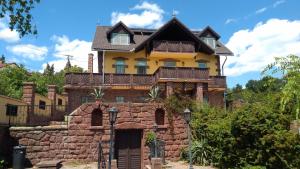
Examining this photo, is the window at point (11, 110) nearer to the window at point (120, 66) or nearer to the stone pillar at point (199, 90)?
the window at point (120, 66)

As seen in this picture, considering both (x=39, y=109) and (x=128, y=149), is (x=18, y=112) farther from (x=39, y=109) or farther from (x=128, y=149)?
(x=128, y=149)

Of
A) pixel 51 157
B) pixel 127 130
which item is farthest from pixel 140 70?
pixel 51 157

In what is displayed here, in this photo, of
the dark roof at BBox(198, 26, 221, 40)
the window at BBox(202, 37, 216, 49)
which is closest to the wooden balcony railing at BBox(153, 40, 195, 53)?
the window at BBox(202, 37, 216, 49)

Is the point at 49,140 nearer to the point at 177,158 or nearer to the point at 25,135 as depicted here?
the point at 25,135

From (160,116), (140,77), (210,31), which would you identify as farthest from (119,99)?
(210,31)

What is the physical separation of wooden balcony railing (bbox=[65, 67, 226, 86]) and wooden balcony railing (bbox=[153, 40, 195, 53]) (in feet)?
9.05

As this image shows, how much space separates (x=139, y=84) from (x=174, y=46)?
15.6 feet

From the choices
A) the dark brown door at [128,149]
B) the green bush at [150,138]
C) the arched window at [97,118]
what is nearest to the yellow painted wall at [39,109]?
the arched window at [97,118]

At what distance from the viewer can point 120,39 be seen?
28062mm

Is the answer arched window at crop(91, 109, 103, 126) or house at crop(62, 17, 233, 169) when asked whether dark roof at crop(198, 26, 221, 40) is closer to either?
house at crop(62, 17, 233, 169)

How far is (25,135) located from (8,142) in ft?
3.01

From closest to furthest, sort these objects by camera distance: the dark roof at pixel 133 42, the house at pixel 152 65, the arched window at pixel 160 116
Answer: the arched window at pixel 160 116 < the house at pixel 152 65 < the dark roof at pixel 133 42

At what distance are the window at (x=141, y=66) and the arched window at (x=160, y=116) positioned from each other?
10.1m

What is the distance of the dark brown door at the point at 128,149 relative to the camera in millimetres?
17000
